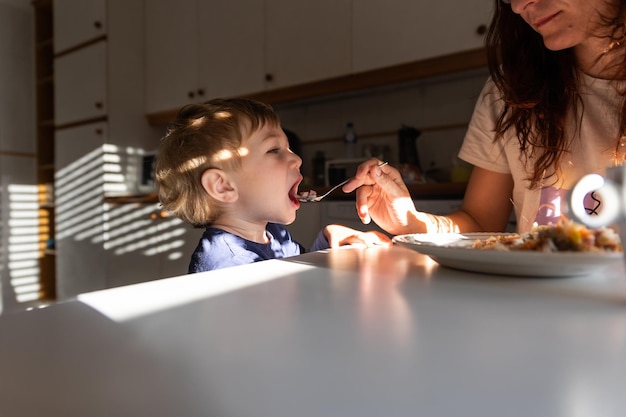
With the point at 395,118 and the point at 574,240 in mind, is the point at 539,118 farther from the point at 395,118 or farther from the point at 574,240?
the point at 395,118

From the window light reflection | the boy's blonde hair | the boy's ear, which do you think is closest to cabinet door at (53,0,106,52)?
the boy's blonde hair

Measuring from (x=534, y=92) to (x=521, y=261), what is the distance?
0.73m

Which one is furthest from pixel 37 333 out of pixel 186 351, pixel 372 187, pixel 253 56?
pixel 253 56

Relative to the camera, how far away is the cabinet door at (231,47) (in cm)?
293

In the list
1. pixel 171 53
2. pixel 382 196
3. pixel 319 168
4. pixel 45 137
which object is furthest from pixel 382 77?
pixel 45 137

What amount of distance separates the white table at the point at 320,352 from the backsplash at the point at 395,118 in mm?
2099

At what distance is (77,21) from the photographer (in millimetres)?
3621

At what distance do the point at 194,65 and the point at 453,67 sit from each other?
6.38ft

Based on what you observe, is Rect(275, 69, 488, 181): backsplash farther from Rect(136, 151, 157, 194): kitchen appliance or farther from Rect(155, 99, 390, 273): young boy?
Rect(155, 99, 390, 273): young boy

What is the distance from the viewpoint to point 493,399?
0.21 metres

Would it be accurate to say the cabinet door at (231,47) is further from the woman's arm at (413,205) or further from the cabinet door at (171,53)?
the woman's arm at (413,205)

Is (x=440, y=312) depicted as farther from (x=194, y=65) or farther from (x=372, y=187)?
(x=194, y=65)

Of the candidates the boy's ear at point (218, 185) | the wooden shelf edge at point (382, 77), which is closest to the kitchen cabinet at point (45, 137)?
the wooden shelf edge at point (382, 77)

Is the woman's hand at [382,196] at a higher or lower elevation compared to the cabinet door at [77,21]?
lower
